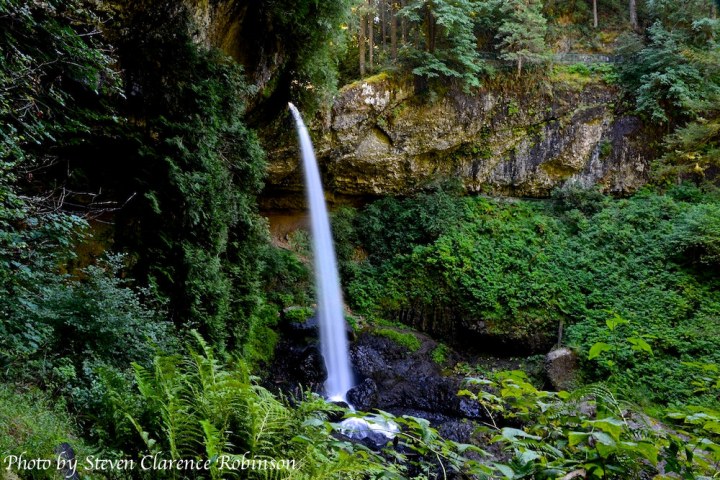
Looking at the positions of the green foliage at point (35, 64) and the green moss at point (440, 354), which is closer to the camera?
the green foliage at point (35, 64)

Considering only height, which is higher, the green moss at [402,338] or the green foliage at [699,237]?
the green foliage at [699,237]

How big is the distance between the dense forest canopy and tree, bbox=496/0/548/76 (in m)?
0.10

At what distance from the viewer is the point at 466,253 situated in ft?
44.3

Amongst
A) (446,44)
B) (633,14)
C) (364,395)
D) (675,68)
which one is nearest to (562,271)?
(364,395)

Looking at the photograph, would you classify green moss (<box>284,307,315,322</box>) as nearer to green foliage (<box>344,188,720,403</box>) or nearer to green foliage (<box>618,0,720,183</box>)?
green foliage (<box>344,188,720,403</box>)

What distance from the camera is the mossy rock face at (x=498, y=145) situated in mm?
14062

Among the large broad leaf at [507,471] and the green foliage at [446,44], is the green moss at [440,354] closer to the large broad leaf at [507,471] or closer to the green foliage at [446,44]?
the green foliage at [446,44]

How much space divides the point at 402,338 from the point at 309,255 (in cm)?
464

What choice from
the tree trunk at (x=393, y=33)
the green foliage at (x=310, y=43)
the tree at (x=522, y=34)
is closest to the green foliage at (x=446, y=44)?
the tree at (x=522, y=34)

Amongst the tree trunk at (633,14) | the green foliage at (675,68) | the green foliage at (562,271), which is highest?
the tree trunk at (633,14)

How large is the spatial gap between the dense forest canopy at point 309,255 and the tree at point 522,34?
10cm

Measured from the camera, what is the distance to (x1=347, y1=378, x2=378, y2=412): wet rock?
9609mm

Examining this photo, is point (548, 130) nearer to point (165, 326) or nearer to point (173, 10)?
point (173, 10)

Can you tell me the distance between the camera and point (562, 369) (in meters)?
9.96
